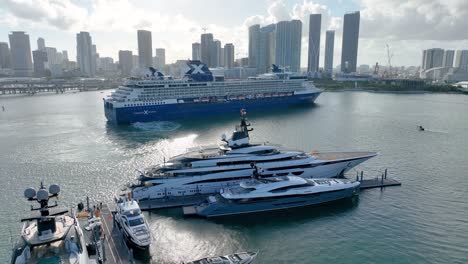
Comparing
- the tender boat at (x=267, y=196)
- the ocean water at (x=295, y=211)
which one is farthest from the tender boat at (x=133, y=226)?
the tender boat at (x=267, y=196)

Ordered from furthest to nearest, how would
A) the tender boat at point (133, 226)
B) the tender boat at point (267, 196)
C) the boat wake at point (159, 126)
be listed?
the boat wake at point (159, 126), the tender boat at point (267, 196), the tender boat at point (133, 226)

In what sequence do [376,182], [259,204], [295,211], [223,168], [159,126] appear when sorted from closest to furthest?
[259,204] → [295,211] → [223,168] → [376,182] → [159,126]

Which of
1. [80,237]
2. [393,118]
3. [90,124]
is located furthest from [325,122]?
[80,237]

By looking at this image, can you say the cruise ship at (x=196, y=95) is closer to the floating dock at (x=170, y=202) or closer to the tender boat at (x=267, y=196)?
the floating dock at (x=170, y=202)

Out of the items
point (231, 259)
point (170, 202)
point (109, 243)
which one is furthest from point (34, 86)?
point (231, 259)

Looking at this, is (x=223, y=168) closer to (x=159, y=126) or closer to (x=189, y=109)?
(x=159, y=126)

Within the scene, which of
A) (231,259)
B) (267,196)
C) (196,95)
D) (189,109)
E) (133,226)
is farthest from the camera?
(196,95)

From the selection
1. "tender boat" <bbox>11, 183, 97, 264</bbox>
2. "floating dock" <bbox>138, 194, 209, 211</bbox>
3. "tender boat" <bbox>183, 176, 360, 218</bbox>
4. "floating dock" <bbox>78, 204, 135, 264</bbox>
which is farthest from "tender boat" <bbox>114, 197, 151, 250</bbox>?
"tender boat" <bbox>11, 183, 97, 264</bbox>
